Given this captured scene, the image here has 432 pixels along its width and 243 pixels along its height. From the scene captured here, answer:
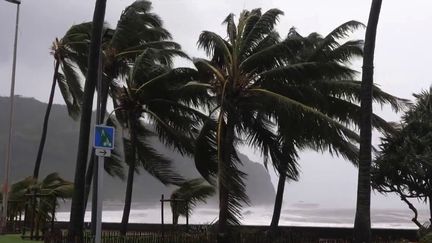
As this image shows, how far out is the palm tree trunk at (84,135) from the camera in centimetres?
1791

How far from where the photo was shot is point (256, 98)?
1988cm

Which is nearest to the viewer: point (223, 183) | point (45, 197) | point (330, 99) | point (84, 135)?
point (84, 135)

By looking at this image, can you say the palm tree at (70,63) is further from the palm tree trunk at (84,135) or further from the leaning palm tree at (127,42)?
the palm tree trunk at (84,135)

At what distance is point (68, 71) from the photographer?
102 ft

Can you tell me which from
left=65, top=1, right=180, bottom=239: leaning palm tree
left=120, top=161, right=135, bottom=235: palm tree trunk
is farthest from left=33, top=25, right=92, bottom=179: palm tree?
left=120, top=161, right=135, bottom=235: palm tree trunk

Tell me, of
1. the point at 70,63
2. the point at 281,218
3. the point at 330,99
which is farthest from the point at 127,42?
the point at 281,218

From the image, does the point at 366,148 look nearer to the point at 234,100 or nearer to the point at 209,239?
the point at 234,100

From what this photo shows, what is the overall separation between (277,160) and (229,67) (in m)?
3.60

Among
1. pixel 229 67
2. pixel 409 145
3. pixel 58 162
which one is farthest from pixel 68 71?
pixel 58 162

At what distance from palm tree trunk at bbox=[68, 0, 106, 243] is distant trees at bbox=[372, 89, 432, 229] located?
10.4 meters

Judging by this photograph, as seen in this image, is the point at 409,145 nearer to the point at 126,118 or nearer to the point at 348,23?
the point at 348,23

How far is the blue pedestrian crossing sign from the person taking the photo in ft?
42.4

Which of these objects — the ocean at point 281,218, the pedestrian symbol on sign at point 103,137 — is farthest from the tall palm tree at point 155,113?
the pedestrian symbol on sign at point 103,137

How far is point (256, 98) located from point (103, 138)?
7.87 meters
